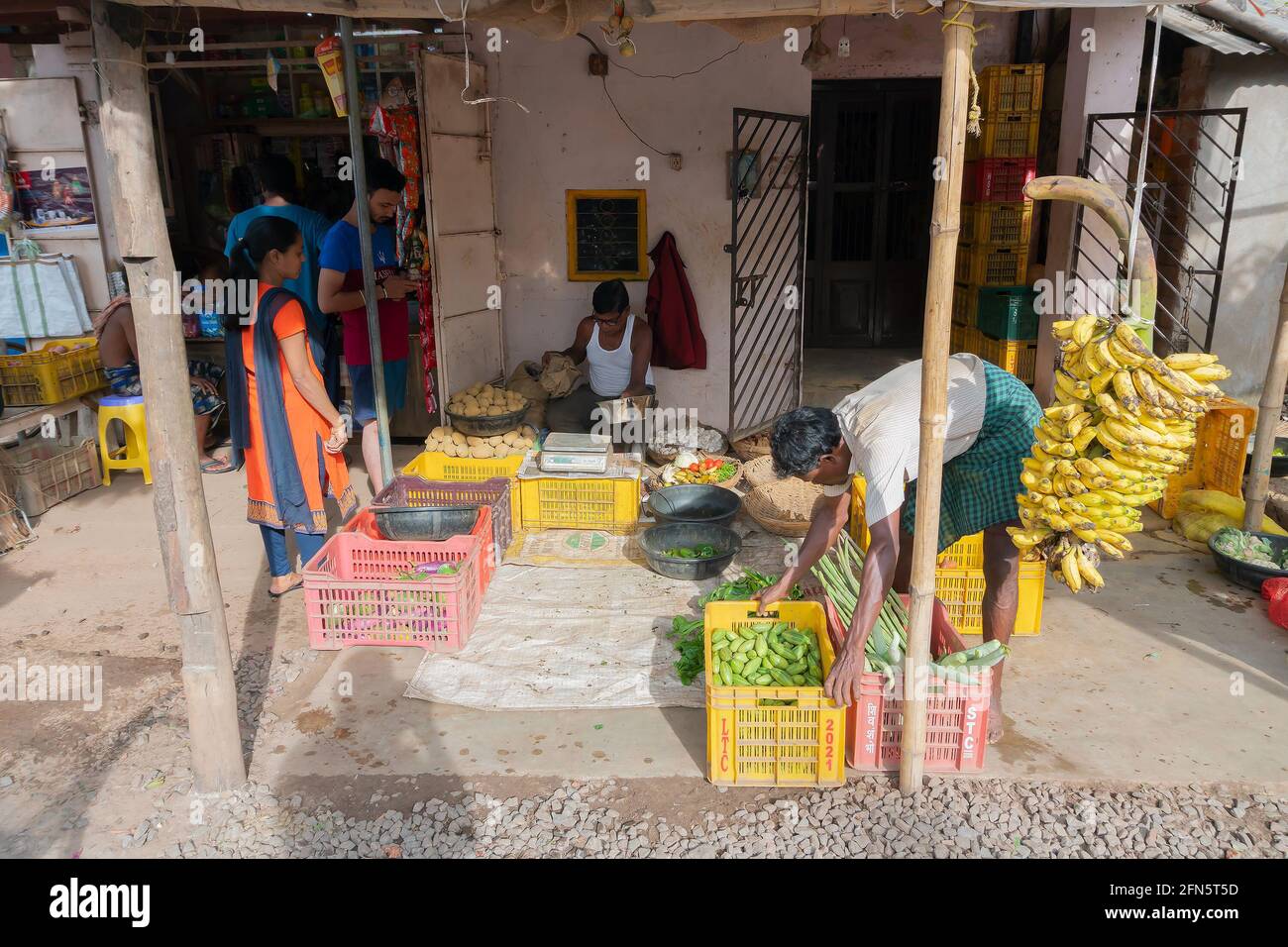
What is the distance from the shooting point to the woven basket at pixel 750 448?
7004 millimetres

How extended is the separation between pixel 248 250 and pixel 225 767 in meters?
2.46

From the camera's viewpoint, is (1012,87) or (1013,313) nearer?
(1013,313)

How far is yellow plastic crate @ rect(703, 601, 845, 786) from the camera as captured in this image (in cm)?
331

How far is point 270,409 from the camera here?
15.3ft

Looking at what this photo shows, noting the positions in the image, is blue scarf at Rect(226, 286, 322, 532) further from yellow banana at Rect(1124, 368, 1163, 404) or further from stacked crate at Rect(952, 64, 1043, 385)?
stacked crate at Rect(952, 64, 1043, 385)

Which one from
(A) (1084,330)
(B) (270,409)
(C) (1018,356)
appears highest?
(A) (1084,330)

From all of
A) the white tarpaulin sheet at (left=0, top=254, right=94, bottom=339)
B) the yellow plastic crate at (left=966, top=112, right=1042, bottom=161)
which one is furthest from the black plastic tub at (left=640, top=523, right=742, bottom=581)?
the white tarpaulin sheet at (left=0, top=254, right=94, bottom=339)

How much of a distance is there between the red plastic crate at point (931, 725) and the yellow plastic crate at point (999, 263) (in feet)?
19.6

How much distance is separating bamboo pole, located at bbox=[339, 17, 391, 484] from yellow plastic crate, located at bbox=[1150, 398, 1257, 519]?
488 centimetres

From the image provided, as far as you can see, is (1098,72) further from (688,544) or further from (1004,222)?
(688,544)

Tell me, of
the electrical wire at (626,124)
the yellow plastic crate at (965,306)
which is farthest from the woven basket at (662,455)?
the yellow plastic crate at (965,306)

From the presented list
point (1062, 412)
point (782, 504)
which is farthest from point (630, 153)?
point (1062, 412)

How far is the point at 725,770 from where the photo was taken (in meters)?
3.44

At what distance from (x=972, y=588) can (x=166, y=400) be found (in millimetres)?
3537
